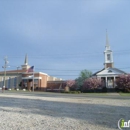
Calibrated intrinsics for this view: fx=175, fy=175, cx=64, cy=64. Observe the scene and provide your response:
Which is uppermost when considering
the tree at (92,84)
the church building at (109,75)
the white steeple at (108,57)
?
the white steeple at (108,57)

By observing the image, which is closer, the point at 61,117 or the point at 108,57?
the point at 61,117

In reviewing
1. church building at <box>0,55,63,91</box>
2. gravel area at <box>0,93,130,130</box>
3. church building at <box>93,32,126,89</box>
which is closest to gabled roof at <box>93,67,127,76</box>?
church building at <box>93,32,126,89</box>

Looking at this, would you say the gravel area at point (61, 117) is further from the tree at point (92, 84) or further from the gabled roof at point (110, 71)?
the gabled roof at point (110, 71)

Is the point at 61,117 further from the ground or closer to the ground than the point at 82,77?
closer to the ground

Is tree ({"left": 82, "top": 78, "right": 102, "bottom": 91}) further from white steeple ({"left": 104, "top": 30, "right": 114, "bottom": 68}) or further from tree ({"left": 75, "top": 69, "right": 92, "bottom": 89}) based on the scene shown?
white steeple ({"left": 104, "top": 30, "right": 114, "bottom": 68})

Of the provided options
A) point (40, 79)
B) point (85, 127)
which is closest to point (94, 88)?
point (40, 79)

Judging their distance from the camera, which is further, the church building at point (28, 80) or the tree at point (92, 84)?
the church building at point (28, 80)

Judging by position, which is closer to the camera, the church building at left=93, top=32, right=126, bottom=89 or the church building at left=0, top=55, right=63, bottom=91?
the church building at left=93, top=32, right=126, bottom=89

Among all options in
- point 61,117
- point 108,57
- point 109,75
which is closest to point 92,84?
point 109,75

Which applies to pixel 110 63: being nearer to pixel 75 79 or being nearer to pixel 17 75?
pixel 75 79

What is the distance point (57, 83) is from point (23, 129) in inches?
2051

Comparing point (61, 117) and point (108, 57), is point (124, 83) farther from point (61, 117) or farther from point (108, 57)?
point (61, 117)

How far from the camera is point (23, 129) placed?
5715 mm

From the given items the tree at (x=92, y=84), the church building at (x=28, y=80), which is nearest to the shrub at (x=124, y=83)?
the tree at (x=92, y=84)
